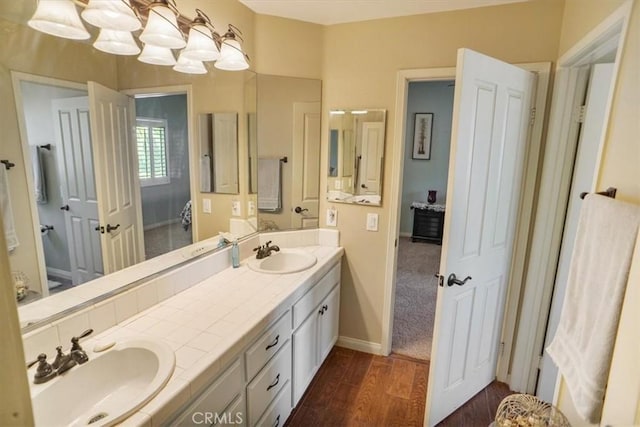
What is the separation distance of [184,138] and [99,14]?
67 cm

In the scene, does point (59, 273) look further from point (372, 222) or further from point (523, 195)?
point (523, 195)

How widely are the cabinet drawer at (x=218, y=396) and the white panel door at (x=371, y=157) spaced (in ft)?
4.92

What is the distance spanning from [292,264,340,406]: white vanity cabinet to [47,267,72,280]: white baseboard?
1016mm

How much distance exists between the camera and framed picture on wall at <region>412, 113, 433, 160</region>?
564cm

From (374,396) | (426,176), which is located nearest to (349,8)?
(374,396)

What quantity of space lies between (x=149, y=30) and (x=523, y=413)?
2.33 m

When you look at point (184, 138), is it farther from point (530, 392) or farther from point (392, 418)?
point (530, 392)

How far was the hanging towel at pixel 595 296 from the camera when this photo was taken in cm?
90

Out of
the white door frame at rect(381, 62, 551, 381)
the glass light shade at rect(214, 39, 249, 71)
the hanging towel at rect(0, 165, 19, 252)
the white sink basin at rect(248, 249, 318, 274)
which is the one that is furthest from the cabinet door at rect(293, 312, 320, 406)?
the glass light shade at rect(214, 39, 249, 71)

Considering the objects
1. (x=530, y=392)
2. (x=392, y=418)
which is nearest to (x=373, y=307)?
(x=392, y=418)

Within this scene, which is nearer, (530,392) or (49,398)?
(49,398)

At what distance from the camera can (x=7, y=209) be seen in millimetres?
1062

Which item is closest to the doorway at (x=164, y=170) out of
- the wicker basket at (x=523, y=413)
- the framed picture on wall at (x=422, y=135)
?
the wicker basket at (x=523, y=413)

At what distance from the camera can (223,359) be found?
1.23 m
